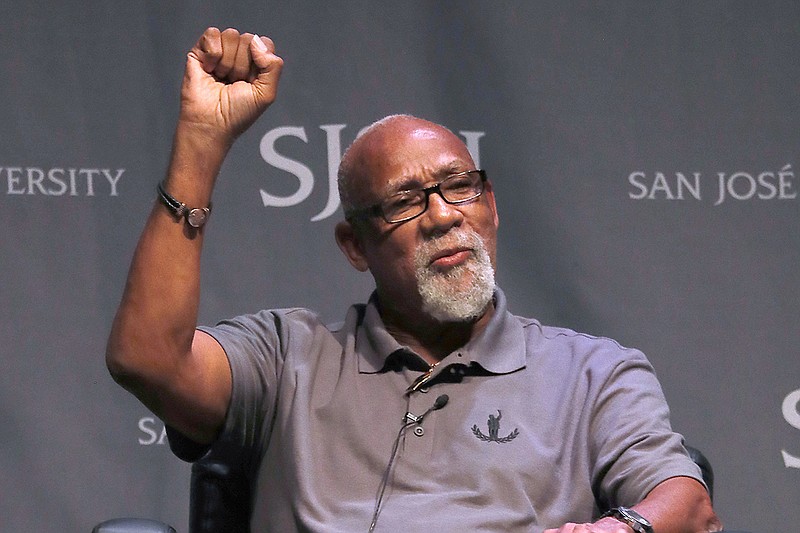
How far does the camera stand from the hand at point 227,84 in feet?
6.88

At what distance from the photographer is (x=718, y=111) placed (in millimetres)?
3168

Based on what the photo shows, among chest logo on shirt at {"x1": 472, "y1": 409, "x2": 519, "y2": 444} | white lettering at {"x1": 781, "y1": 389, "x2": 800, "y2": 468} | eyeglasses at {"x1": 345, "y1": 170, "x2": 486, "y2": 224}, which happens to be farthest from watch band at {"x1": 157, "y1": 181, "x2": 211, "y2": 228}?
white lettering at {"x1": 781, "y1": 389, "x2": 800, "y2": 468}

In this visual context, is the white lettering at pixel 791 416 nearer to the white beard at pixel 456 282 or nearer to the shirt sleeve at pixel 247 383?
the white beard at pixel 456 282

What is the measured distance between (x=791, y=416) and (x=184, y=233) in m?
1.66

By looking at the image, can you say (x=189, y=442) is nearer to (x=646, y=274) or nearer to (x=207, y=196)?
(x=207, y=196)

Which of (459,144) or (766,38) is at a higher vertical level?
(766,38)

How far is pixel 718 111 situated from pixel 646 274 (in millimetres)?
426

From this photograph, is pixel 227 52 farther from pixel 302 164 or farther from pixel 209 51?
pixel 302 164

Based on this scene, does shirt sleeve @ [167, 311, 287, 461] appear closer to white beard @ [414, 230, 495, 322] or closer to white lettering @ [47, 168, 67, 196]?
white beard @ [414, 230, 495, 322]

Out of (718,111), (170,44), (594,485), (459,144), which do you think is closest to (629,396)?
(594,485)

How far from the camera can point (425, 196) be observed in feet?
7.87

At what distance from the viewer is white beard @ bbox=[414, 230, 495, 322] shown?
2.35 metres

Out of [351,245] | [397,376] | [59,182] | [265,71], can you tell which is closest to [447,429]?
[397,376]

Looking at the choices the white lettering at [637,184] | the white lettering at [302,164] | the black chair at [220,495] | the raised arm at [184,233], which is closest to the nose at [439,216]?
the raised arm at [184,233]
